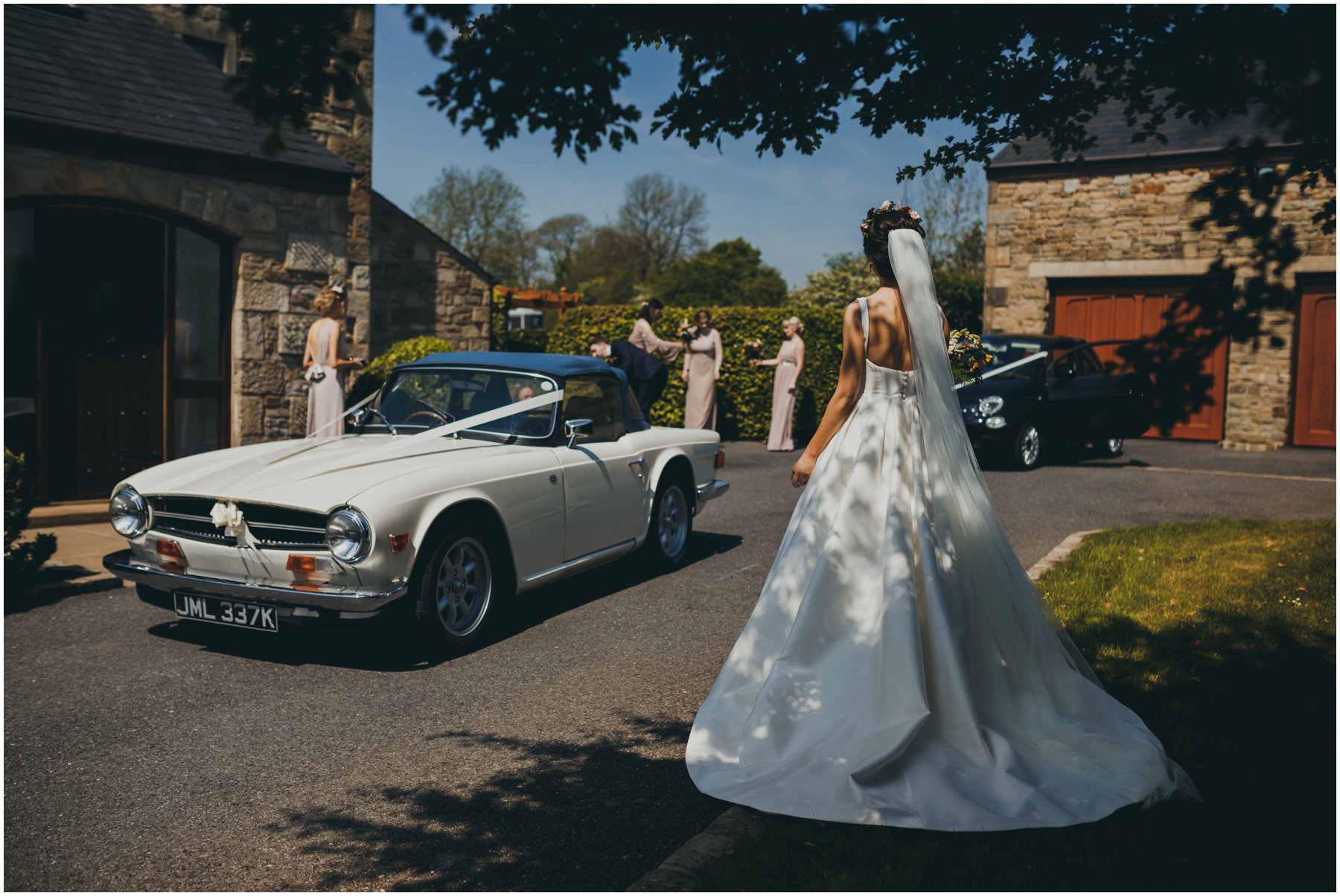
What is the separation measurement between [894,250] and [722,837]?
91.1 inches

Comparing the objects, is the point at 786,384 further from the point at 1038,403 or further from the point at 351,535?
Answer: the point at 351,535

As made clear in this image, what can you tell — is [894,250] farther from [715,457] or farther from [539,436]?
[715,457]

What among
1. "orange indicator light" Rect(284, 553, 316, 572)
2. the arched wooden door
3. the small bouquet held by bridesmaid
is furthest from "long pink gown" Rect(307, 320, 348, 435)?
the small bouquet held by bridesmaid

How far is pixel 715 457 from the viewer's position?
823cm

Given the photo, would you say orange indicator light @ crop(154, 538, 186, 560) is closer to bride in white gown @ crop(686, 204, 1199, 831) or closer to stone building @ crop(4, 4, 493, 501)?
bride in white gown @ crop(686, 204, 1199, 831)

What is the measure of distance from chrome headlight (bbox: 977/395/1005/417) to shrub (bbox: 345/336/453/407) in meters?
6.37

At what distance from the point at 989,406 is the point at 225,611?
9.56 metres

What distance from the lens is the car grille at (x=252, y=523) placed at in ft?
16.7

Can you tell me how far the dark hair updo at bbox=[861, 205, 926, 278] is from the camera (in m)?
4.21

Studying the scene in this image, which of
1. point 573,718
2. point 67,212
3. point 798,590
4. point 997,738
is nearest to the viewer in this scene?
point 997,738

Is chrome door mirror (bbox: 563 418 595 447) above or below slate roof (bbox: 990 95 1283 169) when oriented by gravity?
below

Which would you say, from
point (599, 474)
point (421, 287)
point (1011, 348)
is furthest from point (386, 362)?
point (1011, 348)

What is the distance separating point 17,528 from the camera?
6547 millimetres

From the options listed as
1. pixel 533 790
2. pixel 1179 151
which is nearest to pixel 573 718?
pixel 533 790
